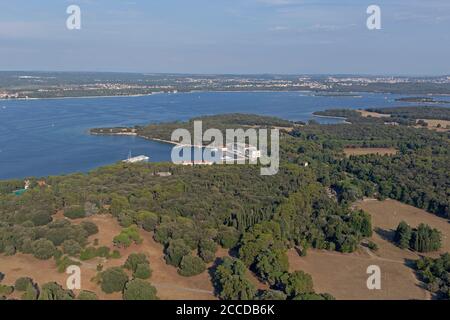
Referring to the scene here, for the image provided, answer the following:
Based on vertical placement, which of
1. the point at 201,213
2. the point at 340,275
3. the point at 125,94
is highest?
the point at 125,94

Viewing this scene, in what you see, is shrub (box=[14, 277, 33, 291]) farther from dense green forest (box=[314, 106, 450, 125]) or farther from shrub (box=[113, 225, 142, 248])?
dense green forest (box=[314, 106, 450, 125])

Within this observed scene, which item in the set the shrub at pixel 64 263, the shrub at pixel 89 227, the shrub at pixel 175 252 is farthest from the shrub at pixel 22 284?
the shrub at pixel 175 252

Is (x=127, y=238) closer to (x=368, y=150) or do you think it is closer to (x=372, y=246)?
(x=372, y=246)

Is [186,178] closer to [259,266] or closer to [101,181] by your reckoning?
[101,181]

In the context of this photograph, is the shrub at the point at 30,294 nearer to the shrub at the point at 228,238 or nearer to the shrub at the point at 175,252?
→ the shrub at the point at 175,252

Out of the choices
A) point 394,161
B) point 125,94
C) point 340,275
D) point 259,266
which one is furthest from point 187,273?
point 125,94

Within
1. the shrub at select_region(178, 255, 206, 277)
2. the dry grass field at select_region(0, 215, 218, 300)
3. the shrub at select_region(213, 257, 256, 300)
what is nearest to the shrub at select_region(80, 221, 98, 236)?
the dry grass field at select_region(0, 215, 218, 300)
